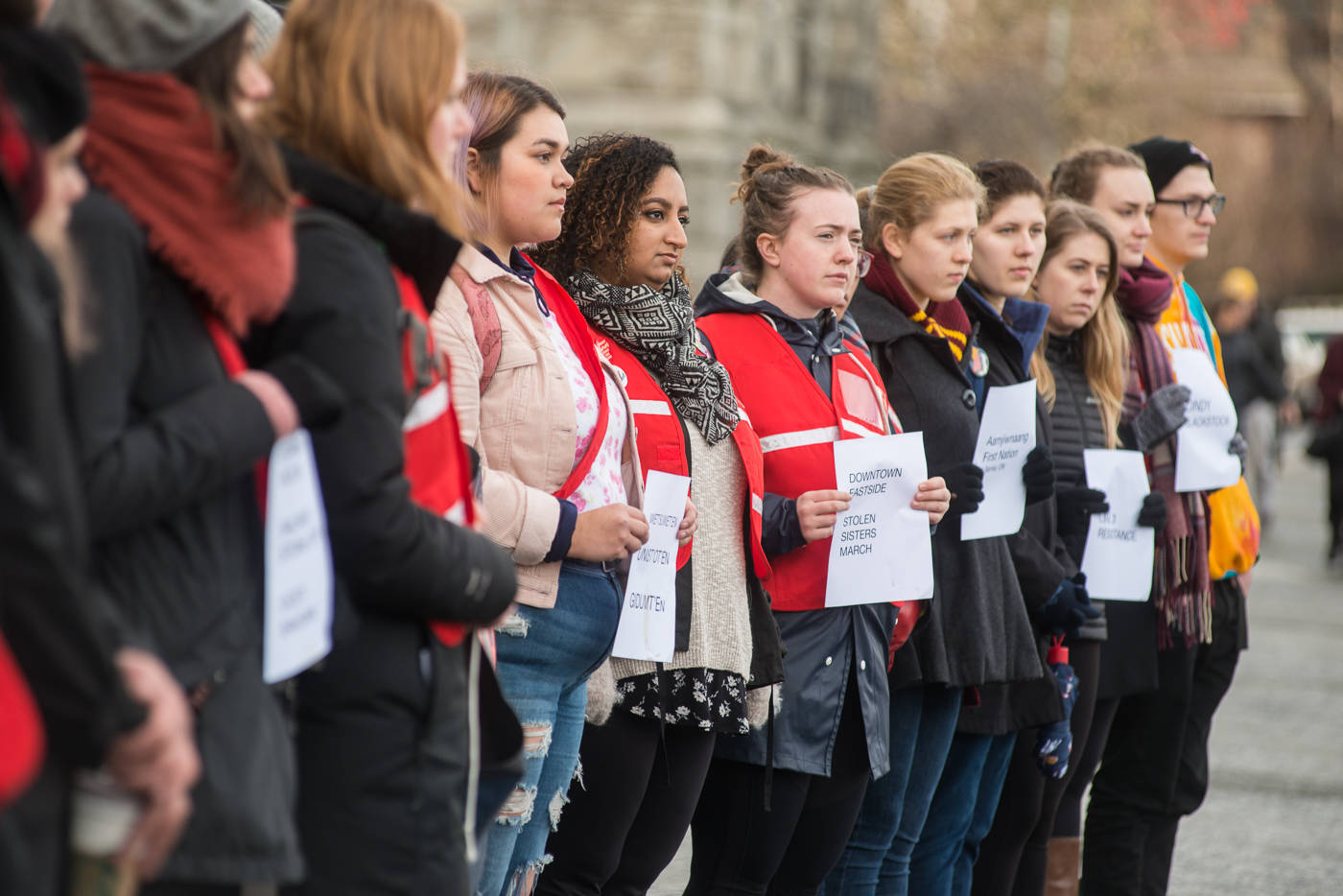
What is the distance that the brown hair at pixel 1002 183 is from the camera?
14.8 ft

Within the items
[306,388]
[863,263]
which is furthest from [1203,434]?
[306,388]

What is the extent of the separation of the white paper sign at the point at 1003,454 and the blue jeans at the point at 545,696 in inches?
49.1

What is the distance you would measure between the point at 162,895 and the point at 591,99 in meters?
15.1

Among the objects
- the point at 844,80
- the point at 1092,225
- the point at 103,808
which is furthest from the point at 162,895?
the point at 844,80

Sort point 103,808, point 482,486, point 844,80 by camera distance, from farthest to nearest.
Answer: point 844,80
point 482,486
point 103,808

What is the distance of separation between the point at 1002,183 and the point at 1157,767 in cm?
180

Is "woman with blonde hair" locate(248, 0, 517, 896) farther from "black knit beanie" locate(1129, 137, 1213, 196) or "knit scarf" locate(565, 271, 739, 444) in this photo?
"black knit beanie" locate(1129, 137, 1213, 196)

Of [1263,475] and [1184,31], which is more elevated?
[1184,31]

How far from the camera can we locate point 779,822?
3688 millimetres

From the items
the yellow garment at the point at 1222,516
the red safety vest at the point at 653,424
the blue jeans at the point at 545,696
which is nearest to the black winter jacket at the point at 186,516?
the blue jeans at the point at 545,696

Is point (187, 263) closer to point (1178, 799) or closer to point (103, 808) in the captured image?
point (103, 808)

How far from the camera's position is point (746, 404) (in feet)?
12.6

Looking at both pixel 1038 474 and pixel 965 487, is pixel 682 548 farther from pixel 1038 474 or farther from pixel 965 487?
pixel 1038 474

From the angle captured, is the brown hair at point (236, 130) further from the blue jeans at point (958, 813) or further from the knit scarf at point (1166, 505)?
the knit scarf at point (1166, 505)
